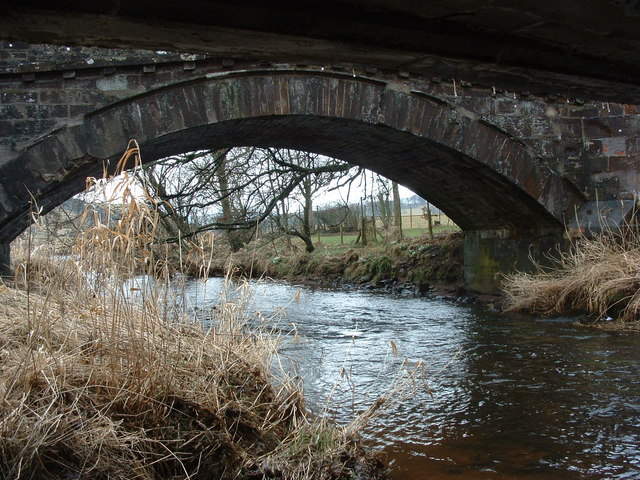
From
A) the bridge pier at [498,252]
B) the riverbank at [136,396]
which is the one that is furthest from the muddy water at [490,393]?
Answer: the bridge pier at [498,252]

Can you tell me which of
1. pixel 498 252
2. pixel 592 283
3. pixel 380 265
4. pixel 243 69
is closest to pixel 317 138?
pixel 243 69

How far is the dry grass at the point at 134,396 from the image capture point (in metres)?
2.41

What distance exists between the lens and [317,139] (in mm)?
8156

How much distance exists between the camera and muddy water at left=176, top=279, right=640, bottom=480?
3.11m

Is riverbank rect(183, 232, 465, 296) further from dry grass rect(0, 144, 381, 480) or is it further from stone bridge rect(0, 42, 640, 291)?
dry grass rect(0, 144, 381, 480)

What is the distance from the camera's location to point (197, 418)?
2725 mm

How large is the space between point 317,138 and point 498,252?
3.61 meters

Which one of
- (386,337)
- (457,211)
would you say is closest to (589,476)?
(386,337)

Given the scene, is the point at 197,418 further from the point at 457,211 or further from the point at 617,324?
the point at 457,211

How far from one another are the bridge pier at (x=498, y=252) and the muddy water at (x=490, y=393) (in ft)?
5.26

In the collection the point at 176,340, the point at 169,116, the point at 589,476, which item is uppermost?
the point at 169,116

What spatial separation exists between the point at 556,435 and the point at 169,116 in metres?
4.74

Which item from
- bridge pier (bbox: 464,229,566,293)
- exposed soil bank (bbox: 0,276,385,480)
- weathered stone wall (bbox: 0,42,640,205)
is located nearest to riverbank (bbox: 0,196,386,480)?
exposed soil bank (bbox: 0,276,385,480)

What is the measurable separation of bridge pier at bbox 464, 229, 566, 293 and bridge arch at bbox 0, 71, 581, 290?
159 mm
